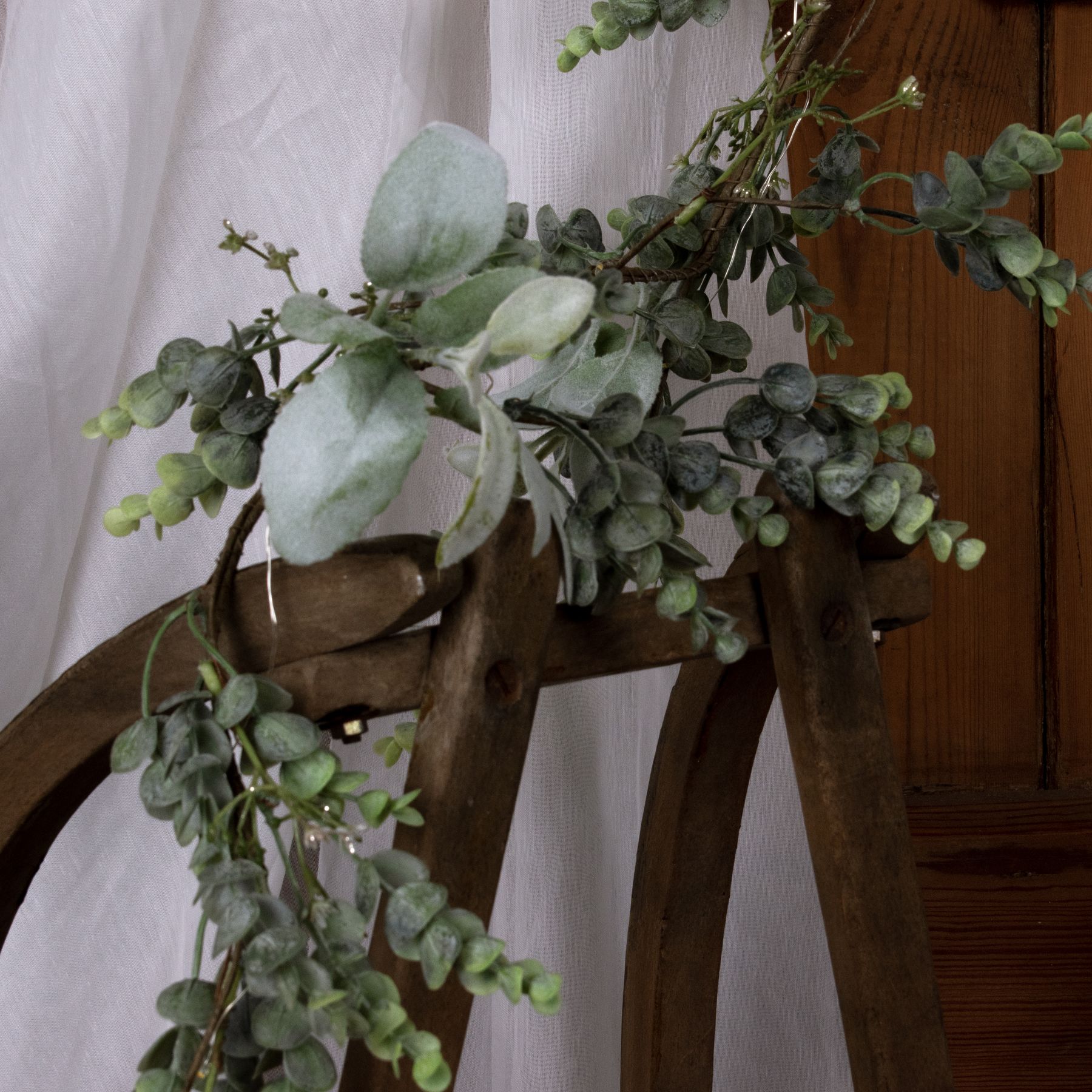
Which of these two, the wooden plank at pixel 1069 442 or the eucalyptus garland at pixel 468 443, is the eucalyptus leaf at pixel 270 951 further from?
the wooden plank at pixel 1069 442

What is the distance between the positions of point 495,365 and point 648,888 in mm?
429

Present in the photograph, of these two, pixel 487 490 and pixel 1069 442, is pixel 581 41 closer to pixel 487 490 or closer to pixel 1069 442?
pixel 487 490

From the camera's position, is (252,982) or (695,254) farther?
(695,254)

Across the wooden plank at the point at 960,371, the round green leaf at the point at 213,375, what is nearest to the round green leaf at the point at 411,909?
the round green leaf at the point at 213,375

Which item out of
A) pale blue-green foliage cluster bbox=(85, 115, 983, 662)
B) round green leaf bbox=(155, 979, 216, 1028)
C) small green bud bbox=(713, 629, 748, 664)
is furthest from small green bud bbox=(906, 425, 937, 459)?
round green leaf bbox=(155, 979, 216, 1028)

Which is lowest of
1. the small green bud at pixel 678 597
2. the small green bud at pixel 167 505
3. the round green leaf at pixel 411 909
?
the round green leaf at pixel 411 909

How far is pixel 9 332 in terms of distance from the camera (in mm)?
578

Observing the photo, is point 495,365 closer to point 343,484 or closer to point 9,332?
point 343,484

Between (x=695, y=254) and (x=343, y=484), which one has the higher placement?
(x=695, y=254)

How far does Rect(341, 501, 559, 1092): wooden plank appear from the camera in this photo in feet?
1.32

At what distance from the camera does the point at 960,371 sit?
946 millimetres

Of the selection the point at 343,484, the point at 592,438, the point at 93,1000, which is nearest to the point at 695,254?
the point at 592,438

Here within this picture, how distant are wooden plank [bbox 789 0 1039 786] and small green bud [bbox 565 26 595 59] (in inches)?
15.6

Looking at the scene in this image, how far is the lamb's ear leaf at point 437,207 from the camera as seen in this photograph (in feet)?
1.14
